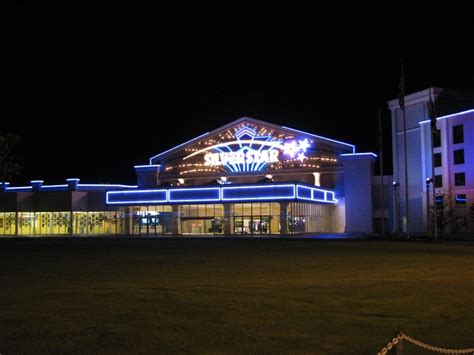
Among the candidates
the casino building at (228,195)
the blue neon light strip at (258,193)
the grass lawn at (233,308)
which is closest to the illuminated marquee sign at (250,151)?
the casino building at (228,195)

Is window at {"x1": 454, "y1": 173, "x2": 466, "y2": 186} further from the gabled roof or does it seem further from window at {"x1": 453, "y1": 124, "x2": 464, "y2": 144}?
the gabled roof

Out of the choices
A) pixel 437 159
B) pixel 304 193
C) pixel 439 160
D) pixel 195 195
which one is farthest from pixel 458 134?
pixel 195 195

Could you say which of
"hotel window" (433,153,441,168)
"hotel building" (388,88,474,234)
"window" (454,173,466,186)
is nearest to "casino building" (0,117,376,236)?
"hotel building" (388,88,474,234)

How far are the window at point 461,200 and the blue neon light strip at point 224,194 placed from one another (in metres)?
14.0

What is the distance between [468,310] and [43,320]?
929 centimetres

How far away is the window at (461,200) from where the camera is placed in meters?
65.4

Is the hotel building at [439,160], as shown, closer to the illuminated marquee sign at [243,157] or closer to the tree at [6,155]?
the illuminated marquee sign at [243,157]

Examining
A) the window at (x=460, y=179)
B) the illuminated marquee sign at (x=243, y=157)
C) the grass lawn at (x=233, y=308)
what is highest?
the illuminated marquee sign at (x=243, y=157)

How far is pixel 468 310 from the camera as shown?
13.3 m

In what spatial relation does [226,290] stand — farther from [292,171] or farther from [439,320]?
[292,171]

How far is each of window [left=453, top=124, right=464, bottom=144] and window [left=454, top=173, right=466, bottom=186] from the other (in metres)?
3.72

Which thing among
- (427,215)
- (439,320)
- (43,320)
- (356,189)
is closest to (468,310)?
(439,320)

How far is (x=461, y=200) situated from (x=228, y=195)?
1018 inches

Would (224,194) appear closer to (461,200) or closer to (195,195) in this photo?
(195,195)
